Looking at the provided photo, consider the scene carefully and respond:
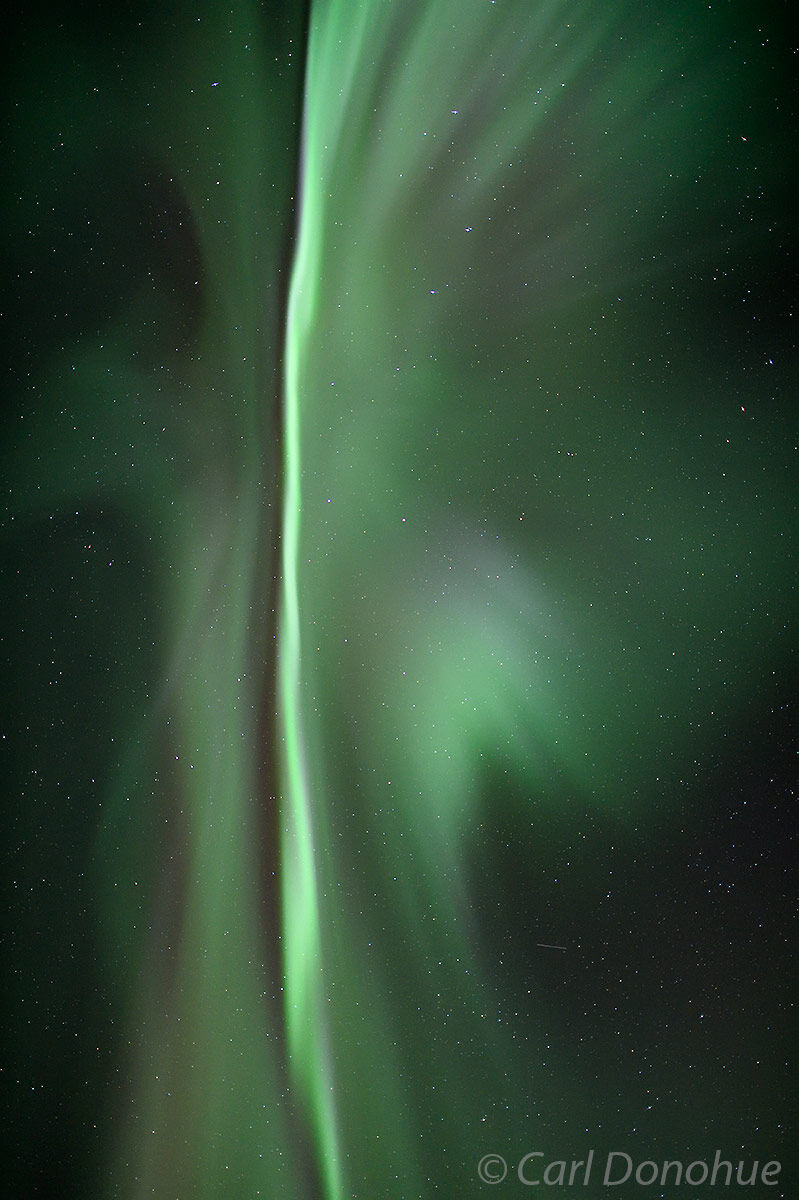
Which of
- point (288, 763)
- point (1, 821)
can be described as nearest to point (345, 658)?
point (288, 763)

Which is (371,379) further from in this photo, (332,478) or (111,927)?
(111,927)

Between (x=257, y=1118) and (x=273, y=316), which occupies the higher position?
(x=273, y=316)

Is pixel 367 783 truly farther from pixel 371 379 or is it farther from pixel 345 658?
pixel 371 379

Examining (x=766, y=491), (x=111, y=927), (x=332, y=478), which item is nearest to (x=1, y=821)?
(x=111, y=927)

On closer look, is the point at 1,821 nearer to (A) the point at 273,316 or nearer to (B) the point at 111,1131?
(B) the point at 111,1131

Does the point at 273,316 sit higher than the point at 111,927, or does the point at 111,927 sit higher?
the point at 273,316

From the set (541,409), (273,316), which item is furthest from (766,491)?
(273,316)

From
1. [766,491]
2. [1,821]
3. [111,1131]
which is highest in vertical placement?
[766,491]

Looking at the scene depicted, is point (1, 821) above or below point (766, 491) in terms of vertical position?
below
